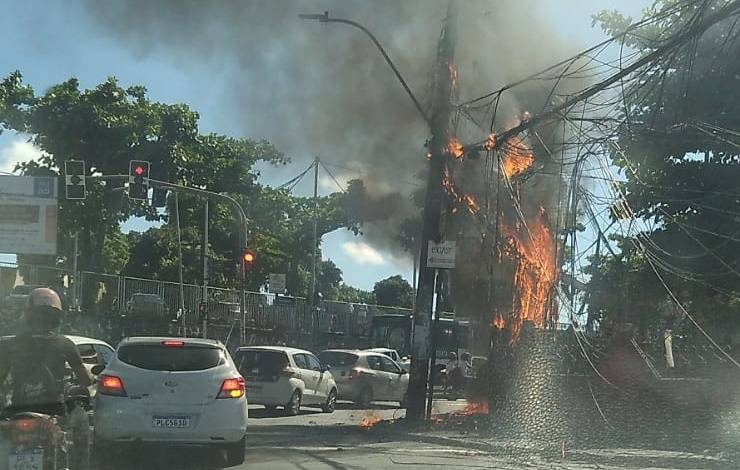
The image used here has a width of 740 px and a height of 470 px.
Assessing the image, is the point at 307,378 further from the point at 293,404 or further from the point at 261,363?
the point at 261,363

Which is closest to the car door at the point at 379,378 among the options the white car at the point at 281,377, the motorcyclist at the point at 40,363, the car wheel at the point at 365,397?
the car wheel at the point at 365,397

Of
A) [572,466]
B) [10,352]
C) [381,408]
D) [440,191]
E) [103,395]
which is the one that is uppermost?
[440,191]

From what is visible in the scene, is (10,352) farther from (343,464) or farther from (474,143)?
(474,143)

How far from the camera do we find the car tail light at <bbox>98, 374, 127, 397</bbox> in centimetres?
859

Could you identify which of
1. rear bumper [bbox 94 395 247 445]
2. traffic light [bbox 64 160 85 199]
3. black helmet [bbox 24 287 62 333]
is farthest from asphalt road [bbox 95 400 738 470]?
traffic light [bbox 64 160 85 199]

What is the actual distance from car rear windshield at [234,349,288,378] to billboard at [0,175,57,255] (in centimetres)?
1358

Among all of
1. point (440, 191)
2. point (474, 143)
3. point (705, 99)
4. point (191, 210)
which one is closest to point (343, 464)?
point (440, 191)

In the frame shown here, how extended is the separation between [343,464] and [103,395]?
2660 millimetres

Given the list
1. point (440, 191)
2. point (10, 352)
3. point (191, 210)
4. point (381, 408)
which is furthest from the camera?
point (191, 210)

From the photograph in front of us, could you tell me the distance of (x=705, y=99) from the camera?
15078 millimetres

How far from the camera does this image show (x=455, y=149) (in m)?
14.6

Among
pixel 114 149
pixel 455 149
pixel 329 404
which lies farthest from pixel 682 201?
pixel 114 149

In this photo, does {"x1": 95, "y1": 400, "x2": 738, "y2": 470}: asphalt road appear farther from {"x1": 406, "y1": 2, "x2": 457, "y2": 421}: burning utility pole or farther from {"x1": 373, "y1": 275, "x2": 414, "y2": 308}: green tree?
{"x1": 373, "y1": 275, "x2": 414, "y2": 308}: green tree

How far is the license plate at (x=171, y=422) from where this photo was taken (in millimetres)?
8477
